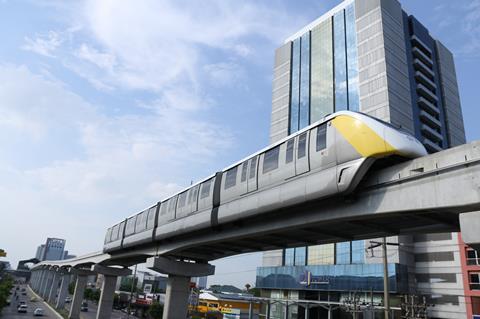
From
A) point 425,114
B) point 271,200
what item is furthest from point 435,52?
point 271,200

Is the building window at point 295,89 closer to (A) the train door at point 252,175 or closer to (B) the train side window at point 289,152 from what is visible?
(A) the train door at point 252,175

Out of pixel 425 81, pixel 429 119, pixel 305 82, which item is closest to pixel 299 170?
pixel 429 119

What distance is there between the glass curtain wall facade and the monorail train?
56.4 metres

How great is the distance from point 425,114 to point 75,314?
249 ft

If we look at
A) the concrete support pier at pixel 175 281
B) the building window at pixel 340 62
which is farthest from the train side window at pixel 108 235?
the building window at pixel 340 62

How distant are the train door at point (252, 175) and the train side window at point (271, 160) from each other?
2.34 feet

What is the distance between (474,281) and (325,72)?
48808mm

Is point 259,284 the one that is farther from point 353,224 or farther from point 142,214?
point 353,224

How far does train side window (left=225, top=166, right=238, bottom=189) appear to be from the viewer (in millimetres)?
19844

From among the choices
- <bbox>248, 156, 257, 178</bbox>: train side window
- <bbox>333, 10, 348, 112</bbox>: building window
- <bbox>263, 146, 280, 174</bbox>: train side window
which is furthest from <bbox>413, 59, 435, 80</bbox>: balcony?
<bbox>263, 146, 280, 174</bbox>: train side window

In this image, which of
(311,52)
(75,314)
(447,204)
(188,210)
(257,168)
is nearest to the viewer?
(447,204)

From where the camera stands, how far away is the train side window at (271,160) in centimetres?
1676

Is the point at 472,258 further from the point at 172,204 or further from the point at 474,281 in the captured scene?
the point at 172,204

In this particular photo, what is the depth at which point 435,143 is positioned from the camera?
79625 millimetres
